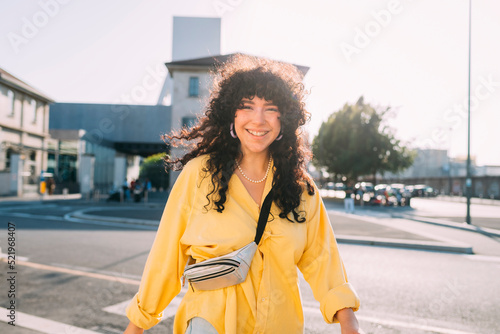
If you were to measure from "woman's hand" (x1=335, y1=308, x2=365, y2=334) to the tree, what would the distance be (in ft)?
109

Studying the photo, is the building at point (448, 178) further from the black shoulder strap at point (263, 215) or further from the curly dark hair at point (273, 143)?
the black shoulder strap at point (263, 215)

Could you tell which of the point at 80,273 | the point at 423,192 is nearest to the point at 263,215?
the point at 80,273

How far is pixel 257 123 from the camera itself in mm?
1915

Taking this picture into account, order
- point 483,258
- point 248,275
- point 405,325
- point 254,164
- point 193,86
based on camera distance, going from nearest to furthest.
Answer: point 248,275 < point 254,164 < point 405,325 < point 483,258 < point 193,86

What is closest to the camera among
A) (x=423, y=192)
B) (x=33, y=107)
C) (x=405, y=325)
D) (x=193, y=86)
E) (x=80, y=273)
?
(x=405, y=325)

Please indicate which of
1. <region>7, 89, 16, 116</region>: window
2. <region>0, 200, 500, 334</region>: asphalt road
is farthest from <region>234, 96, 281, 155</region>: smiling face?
<region>7, 89, 16, 116</region>: window

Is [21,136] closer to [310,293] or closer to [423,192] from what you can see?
[310,293]

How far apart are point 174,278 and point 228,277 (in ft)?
0.98

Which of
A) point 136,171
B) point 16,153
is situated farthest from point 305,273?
point 136,171

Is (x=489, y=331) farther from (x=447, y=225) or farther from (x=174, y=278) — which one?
(x=447, y=225)

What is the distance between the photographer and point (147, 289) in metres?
1.73

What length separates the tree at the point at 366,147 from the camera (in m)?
33.7

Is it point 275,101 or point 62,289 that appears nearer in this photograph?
point 275,101

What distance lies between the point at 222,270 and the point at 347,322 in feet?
2.02
